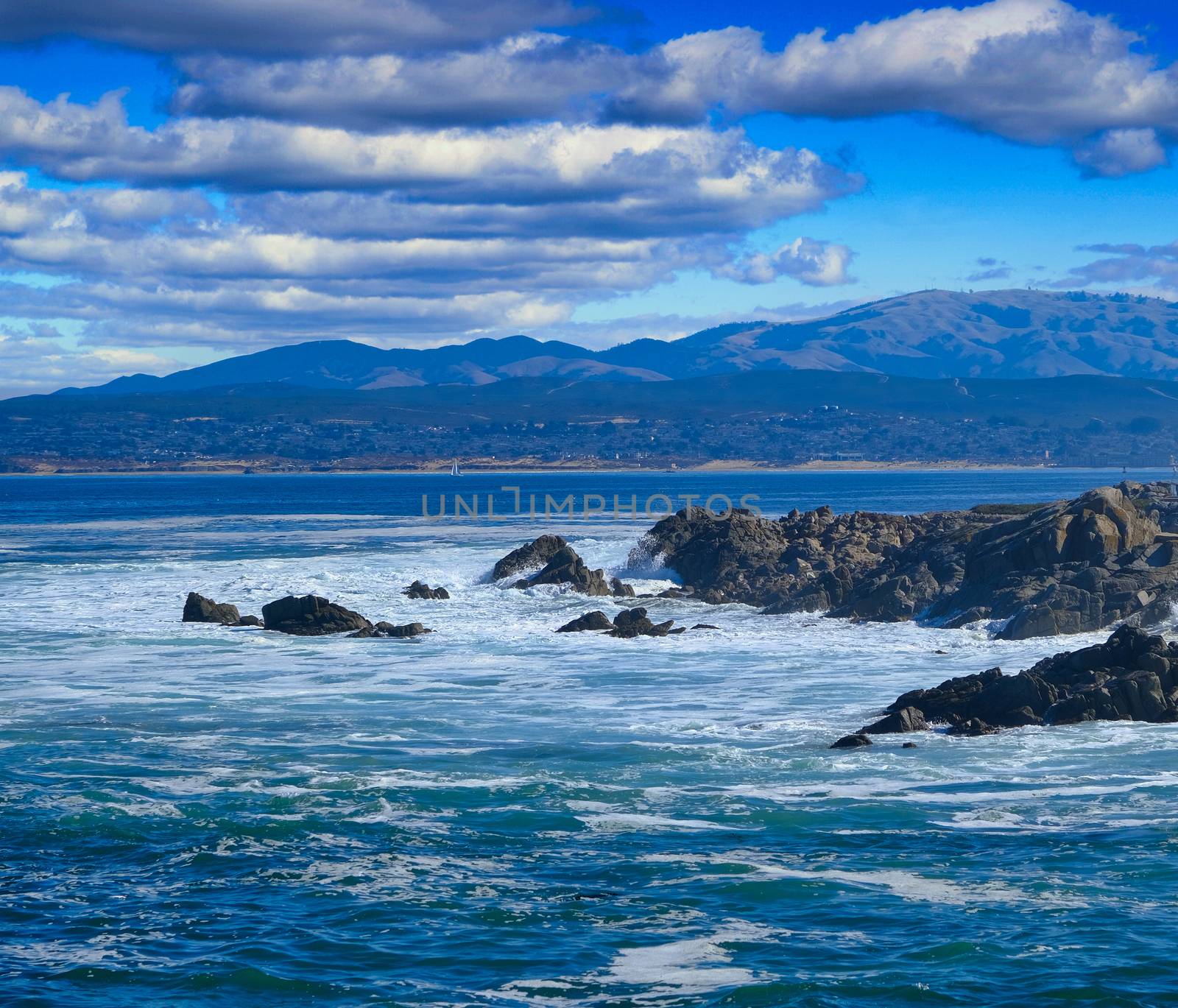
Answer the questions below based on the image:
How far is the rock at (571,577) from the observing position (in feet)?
178

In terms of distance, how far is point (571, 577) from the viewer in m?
55.0

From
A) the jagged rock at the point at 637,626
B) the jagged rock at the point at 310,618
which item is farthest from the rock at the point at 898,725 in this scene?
the jagged rock at the point at 310,618

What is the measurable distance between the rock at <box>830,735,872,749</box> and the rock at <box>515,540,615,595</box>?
29010mm

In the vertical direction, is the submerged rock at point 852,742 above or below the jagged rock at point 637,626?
below

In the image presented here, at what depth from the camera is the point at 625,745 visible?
2583 cm

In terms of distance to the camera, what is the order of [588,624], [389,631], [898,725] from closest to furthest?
[898,725] < [389,631] < [588,624]

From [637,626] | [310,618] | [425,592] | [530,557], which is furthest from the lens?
[530,557]

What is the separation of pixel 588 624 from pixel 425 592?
12147mm

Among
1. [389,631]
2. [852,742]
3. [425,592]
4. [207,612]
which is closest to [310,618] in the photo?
[389,631]

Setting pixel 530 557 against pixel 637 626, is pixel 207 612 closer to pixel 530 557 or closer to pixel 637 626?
pixel 637 626

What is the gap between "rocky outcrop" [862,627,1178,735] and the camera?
26562 mm

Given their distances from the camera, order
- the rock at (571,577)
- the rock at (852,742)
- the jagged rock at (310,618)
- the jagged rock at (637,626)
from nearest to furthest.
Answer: the rock at (852,742) → the jagged rock at (637,626) → the jagged rock at (310,618) → the rock at (571,577)

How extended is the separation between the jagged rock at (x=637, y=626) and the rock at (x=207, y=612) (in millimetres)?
12301

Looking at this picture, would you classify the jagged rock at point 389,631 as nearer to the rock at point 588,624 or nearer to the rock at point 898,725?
the rock at point 588,624
